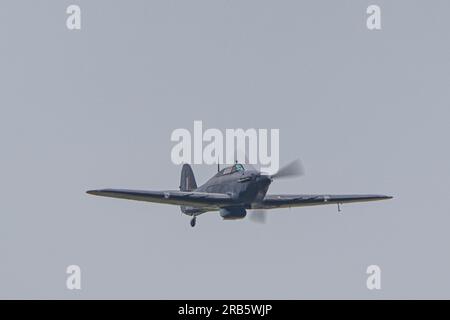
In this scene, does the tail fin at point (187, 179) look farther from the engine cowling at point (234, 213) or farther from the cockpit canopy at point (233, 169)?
the engine cowling at point (234, 213)

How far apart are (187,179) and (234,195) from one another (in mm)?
13985

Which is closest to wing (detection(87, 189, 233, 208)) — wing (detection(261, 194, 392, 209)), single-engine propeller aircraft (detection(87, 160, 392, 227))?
single-engine propeller aircraft (detection(87, 160, 392, 227))

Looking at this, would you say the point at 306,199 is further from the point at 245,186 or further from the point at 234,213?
the point at 245,186

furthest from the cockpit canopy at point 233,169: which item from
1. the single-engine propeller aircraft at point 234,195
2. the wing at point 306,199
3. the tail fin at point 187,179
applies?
the tail fin at point 187,179

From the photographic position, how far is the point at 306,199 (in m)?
50.9

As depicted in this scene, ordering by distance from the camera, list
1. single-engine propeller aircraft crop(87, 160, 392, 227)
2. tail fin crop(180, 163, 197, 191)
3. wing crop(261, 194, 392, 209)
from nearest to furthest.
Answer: single-engine propeller aircraft crop(87, 160, 392, 227)
wing crop(261, 194, 392, 209)
tail fin crop(180, 163, 197, 191)

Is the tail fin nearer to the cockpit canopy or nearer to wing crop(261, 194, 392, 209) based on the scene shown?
wing crop(261, 194, 392, 209)

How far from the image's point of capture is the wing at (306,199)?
166ft

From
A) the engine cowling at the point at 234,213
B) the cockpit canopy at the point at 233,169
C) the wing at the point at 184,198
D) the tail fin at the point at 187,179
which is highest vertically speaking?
the tail fin at the point at 187,179

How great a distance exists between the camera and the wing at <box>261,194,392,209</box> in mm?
50469

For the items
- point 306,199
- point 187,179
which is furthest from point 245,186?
point 187,179

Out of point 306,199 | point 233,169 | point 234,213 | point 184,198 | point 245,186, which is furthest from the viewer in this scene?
point 306,199

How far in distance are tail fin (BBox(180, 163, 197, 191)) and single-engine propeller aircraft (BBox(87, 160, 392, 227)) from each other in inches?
331
